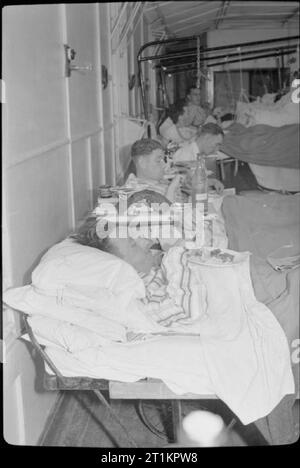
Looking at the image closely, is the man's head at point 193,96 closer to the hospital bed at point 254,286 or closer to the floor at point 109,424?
the hospital bed at point 254,286

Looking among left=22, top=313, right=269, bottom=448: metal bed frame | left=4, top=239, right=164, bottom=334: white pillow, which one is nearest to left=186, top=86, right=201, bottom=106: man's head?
left=4, top=239, right=164, bottom=334: white pillow

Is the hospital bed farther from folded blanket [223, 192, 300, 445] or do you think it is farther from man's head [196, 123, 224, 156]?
man's head [196, 123, 224, 156]

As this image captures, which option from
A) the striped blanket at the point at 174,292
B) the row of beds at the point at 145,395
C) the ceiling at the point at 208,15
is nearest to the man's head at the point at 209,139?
the ceiling at the point at 208,15

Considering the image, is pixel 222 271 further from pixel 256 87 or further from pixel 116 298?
pixel 256 87

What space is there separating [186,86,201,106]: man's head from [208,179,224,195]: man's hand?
0.23 metres

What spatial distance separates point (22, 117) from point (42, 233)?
27 centimetres

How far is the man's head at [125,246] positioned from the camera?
1.08m

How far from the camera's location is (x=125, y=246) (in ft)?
3.57

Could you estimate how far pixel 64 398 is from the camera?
1.17 meters

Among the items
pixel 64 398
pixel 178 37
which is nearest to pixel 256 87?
pixel 178 37

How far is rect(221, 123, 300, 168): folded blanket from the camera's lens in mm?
1958

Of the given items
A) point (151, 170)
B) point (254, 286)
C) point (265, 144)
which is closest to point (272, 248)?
point (254, 286)

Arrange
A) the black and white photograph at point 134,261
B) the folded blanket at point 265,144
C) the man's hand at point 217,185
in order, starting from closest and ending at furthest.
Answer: the black and white photograph at point 134,261, the man's hand at point 217,185, the folded blanket at point 265,144

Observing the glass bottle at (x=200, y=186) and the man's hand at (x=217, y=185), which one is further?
the man's hand at (x=217, y=185)
